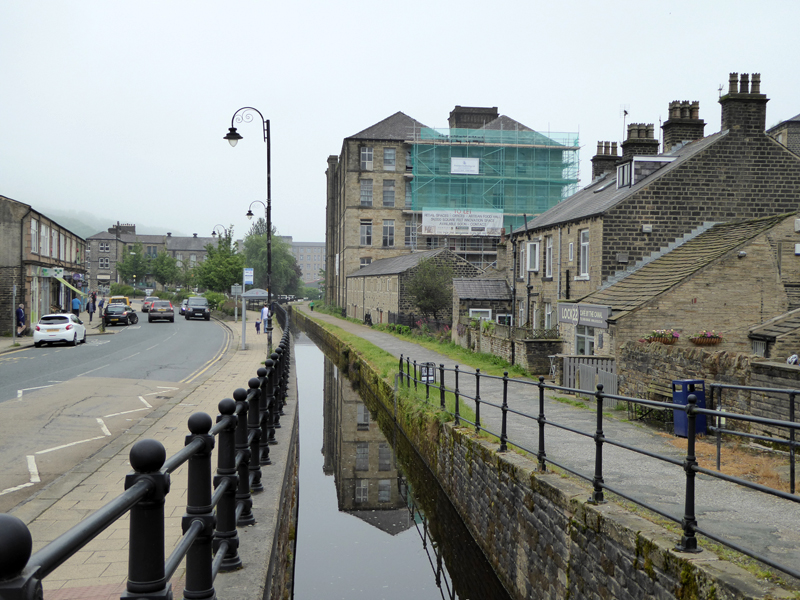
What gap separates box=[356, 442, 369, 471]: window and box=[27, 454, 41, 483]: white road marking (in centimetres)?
635

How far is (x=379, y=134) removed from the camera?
196 feet

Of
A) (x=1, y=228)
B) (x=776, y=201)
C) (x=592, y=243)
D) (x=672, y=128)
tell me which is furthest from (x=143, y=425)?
(x=1, y=228)

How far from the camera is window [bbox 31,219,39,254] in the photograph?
3774 centimetres

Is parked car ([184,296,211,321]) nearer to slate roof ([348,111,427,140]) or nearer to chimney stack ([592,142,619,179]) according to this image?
slate roof ([348,111,427,140])

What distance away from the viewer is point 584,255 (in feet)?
73.6

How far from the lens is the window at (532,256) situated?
26.6 metres

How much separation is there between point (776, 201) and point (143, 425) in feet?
65.9

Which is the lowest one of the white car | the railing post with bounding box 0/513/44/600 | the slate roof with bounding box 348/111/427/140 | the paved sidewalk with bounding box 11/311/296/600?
the paved sidewalk with bounding box 11/311/296/600

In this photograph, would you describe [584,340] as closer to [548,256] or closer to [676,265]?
[676,265]

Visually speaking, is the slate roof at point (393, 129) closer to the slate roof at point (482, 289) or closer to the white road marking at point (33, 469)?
the slate roof at point (482, 289)

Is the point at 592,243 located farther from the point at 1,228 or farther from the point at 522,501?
the point at 1,228

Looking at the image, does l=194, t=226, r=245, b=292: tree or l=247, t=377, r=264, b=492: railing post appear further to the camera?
l=194, t=226, r=245, b=292: tree

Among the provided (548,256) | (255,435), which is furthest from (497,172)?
(255,435)

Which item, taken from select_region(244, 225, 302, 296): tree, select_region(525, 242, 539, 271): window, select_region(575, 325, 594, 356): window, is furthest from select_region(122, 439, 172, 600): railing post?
select_region(244, 225, 302, 296): tree
